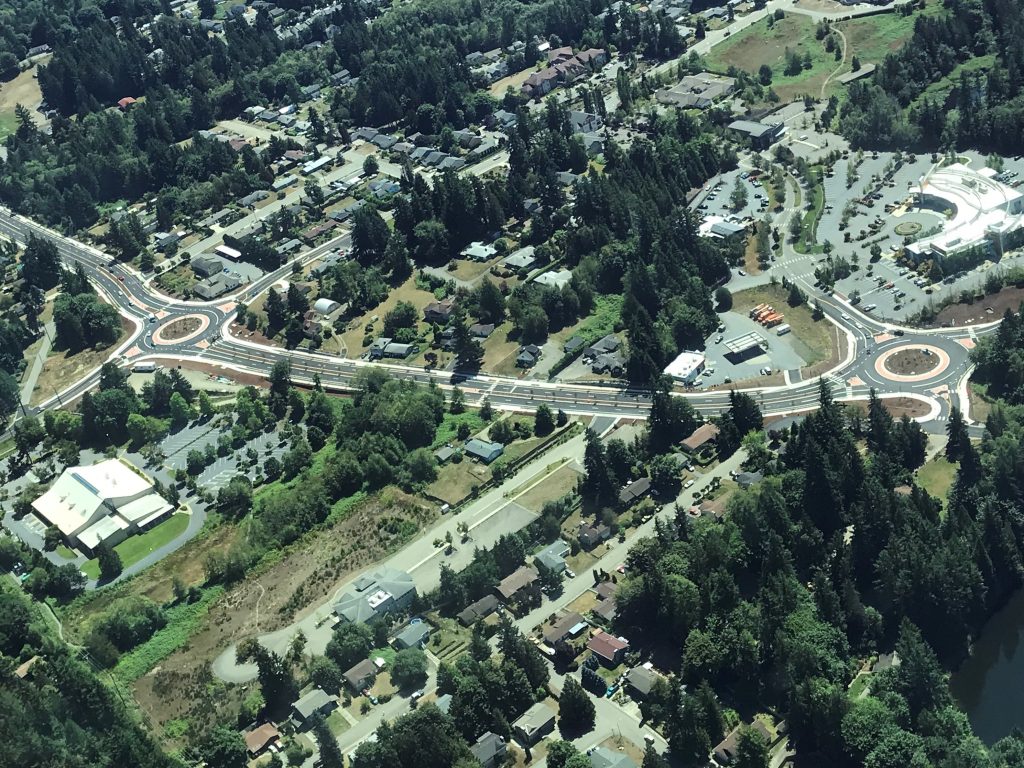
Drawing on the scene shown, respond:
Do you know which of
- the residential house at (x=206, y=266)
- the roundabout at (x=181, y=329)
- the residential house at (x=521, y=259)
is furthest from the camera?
the residential house at (x=206, y=266)

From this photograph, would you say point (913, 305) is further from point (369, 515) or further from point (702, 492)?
point (369, 515)

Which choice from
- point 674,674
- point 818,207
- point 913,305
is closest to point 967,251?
point 913,305

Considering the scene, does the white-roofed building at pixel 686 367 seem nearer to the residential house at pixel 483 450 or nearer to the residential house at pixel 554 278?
the residential house at pixel 483 450

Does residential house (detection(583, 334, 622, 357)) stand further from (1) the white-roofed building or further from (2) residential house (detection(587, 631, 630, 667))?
(2) residential house (detection(587, 631, 630, 667))

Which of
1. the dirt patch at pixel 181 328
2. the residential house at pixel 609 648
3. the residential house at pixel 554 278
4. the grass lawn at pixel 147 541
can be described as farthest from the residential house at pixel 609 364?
the dirt patch at pixel 181 328

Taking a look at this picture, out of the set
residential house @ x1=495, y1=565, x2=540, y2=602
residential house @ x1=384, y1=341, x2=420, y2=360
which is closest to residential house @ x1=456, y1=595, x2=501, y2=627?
residential house @ x1=495, y1=565, x2=540, y2=602

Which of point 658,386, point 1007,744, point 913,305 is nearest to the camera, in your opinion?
point 1007,744

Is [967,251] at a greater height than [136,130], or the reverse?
[136,130]
